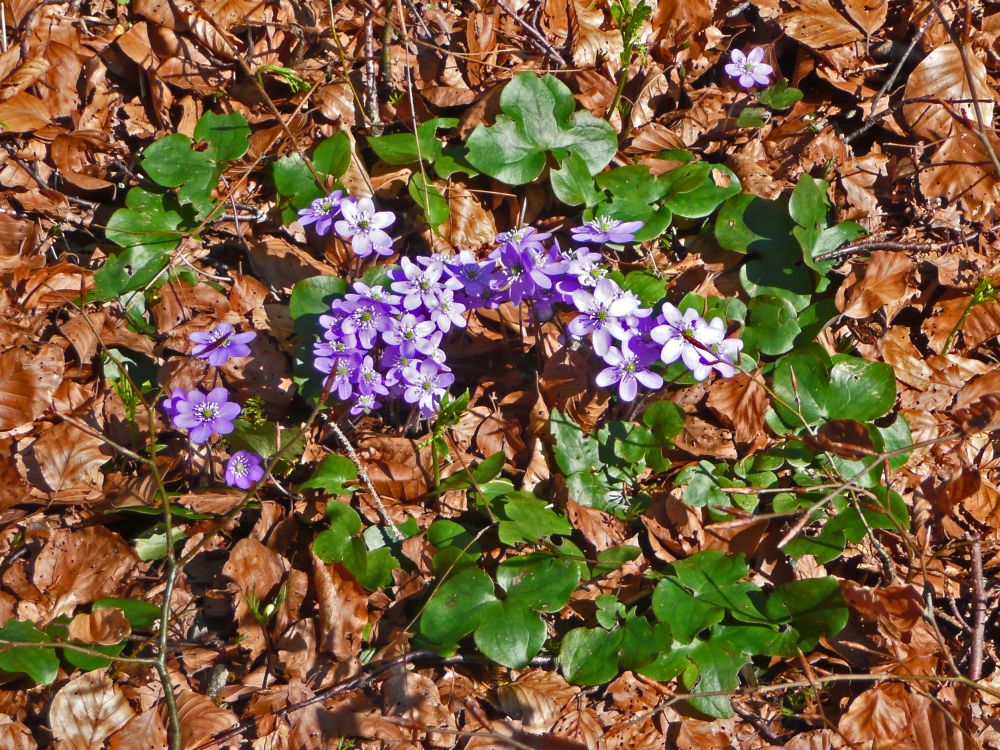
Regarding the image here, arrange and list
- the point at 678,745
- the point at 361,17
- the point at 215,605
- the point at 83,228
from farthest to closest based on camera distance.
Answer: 1. the point at 361,17
2. the point at 83,228
3. the point at 215,605
4. the point at 678,745

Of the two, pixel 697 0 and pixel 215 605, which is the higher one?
pixel 697 0

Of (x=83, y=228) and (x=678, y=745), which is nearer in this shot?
(x=678, y=745)

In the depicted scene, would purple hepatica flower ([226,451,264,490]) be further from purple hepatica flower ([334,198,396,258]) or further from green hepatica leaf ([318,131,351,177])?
green hepatica leaf ([318,131,351,177])

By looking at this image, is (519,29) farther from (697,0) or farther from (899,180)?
(899,180)

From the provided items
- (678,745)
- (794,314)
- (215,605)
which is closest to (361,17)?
(794,314)

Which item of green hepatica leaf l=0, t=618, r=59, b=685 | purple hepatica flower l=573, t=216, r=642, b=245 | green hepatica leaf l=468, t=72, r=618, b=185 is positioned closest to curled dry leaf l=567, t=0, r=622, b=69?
green hepatica leaf l=468, t=72, r=618, b=185

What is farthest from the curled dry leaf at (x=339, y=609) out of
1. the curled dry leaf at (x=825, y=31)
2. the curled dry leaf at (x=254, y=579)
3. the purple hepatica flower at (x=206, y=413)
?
the curled dry leaf at (x=825, y=31)

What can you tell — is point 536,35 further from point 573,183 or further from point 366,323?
point 366,323
